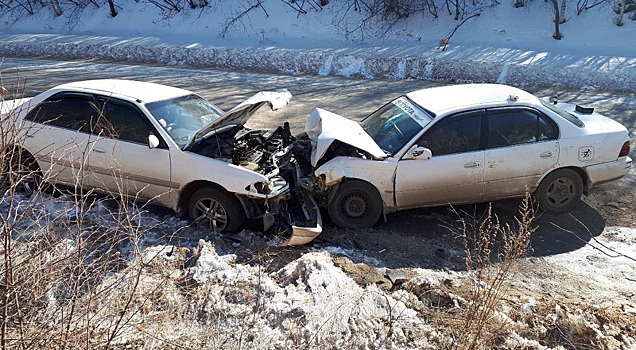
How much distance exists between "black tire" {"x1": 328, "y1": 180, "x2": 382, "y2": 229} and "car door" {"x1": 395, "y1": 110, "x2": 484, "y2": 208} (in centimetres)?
29

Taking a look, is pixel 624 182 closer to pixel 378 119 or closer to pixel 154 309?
pixel 378 119

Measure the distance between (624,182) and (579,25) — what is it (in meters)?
12.2

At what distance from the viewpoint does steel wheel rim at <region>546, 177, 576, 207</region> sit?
241 inches

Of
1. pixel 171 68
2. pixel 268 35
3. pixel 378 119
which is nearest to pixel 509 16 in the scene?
pixel 268 35

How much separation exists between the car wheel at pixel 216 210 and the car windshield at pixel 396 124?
190 cm

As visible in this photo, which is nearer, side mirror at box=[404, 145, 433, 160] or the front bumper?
side mirror at box=[404, 145, 433, 160]

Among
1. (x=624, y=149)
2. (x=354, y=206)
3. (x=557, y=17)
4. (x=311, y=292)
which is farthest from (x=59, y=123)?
(x=557, y=17)

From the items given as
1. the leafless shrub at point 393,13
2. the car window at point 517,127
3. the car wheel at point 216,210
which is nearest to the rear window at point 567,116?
the car window at point 517,127

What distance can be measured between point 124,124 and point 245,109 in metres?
1.43

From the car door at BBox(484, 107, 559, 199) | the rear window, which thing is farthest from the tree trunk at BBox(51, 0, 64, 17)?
the rear window

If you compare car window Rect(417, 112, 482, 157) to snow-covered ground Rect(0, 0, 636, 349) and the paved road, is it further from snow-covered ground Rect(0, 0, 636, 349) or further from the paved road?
snow-covered ground Rect(0, 0, 636, 349)

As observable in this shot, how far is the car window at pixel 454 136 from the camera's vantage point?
585 centimetres

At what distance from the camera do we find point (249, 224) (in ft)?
19.2

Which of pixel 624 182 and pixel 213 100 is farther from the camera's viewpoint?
pixel 213 100
